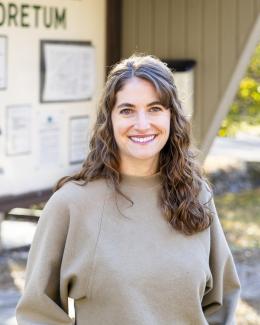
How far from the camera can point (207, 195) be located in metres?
2.60

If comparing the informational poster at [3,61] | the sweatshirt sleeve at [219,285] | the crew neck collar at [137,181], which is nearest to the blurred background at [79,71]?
the informational poster at [3,61]

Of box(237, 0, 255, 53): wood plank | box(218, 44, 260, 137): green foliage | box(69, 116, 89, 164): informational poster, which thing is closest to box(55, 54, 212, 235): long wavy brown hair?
box(69, 116, 89, 164): informational poster

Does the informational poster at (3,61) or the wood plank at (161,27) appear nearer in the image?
the informational poster at (3,61)

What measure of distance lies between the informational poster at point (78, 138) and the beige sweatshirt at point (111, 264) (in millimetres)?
4382

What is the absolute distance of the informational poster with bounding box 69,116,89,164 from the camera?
6.81 m

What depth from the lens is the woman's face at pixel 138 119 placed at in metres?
2.42

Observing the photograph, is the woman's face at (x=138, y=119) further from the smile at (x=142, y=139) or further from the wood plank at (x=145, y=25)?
the wood plank at (x=145, y=25)

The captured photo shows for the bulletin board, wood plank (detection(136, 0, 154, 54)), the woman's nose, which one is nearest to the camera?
the woman's nose

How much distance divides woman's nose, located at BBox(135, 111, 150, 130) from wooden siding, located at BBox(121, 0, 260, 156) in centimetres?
457

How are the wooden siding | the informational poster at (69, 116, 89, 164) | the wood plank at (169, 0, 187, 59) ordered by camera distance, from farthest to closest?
the wood plank at (169, 0, 187, 59)
the wooden siding
the informational poster at (69, 116, 89, 164)

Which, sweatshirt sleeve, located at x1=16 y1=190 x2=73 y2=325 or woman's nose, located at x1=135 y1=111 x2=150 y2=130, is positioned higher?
woman's nose, located at x1=135 y1=111 x2=150 y2=130

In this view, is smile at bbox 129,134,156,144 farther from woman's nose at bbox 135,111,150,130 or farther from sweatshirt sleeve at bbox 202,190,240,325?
sweatshirt sleeve at bbox 202,190,240,325

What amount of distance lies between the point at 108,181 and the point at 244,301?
4.11 metres

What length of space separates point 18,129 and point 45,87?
0.42 meters
